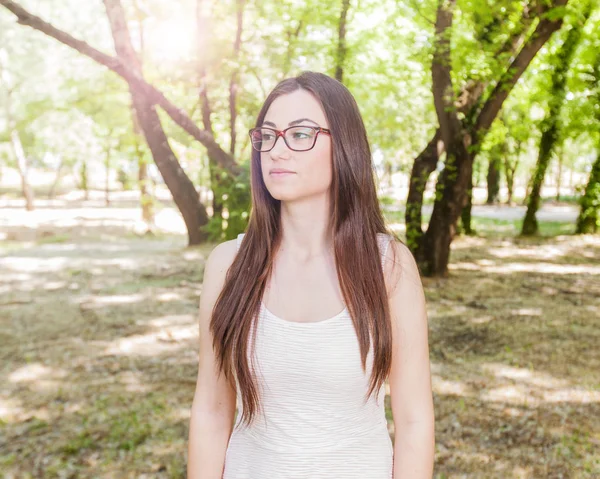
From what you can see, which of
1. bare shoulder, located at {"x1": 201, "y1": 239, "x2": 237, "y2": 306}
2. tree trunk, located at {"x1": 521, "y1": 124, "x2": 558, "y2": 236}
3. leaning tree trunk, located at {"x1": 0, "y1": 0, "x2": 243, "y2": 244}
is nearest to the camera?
bare shoulder, located at {"x1": 201, "y1": 239, "x2": 237, "y2": 306}

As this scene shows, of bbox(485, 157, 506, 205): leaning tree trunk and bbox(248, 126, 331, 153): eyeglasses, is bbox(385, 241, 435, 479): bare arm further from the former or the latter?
bbox(485, 157, 506, 205): leaning tree trunk

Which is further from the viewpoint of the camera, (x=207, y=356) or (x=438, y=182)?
(x=438, y=182)

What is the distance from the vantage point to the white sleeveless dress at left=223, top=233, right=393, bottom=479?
165 cm

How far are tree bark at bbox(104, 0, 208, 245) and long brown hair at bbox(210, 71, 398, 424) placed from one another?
968cm

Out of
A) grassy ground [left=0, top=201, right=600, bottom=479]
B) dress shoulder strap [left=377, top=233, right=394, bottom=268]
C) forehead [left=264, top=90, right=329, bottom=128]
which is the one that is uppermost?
forehead [left=264, top=90, right=329, bottom=128]

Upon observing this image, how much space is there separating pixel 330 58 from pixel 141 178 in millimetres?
10035

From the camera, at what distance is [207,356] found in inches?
72.8

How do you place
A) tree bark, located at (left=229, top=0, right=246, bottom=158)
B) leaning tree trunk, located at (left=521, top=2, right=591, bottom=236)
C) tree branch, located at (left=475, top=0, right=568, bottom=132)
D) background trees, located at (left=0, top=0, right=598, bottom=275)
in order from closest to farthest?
1. tree branch, located at (left=475, top=0, right=568, bottom=132)
2. background trees, located at (left=0, top=0, right=598, bottom=275)
3. tree bark, located at (left=229, top=0, right=246, bottom=158)
4. leaning tree trunk, located at (left=521, top=2, right=591, bottom=236)

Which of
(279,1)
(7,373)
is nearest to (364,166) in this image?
(7,373)

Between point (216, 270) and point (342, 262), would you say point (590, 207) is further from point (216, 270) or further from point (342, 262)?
point (216, 270)

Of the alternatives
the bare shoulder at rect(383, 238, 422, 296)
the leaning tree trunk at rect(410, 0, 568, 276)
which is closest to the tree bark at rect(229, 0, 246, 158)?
the leaning tree trunk at rect(410, 0, 568, 276)

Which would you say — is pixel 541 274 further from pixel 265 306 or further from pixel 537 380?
pixel 265 306

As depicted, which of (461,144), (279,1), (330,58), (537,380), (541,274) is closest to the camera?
(537,380)

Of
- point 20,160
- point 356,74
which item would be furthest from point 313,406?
point 20,160
